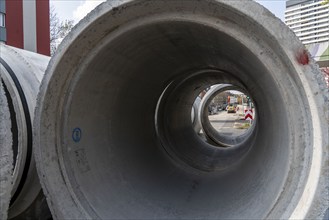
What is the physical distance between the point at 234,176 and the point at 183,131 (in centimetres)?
331

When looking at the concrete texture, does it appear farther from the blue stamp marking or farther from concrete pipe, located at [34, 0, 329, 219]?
the blue stamp marking

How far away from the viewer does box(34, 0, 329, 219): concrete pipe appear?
2004 millimetres

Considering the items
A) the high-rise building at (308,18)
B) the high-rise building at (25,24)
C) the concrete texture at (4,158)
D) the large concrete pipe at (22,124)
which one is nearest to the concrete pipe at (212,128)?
the large concrete pipe at (22,124)

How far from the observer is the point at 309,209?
1938mm

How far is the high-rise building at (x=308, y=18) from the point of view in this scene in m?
51.3

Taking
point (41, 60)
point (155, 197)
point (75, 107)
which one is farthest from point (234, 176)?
point (41, 60)

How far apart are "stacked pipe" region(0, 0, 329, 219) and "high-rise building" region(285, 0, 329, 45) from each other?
5202 cm

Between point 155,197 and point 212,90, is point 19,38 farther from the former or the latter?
point 155,197

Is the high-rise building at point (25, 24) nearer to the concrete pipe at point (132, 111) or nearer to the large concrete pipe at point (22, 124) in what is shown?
the large concrete pipe at point (22, 124)

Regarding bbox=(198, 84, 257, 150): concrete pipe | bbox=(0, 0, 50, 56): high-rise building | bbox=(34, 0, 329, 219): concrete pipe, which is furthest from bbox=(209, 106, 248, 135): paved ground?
bbox=(34, 0, 329, 219): concrete pipe

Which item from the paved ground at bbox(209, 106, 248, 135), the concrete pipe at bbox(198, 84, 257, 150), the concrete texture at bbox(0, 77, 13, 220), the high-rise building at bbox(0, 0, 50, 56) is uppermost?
the high-rise building at bbox(0, 0, 50, 56)

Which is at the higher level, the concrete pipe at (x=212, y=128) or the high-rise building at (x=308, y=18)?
the high-rise building at (x=308, y=18)

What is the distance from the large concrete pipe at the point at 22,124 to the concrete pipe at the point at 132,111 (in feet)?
2.28

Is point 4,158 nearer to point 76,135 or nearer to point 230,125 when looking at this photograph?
point 76,135
